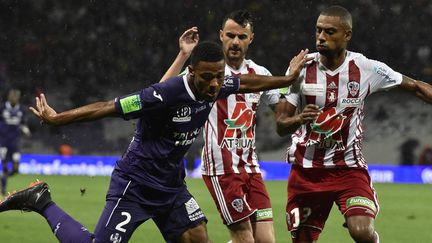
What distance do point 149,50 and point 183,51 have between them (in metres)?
15.9

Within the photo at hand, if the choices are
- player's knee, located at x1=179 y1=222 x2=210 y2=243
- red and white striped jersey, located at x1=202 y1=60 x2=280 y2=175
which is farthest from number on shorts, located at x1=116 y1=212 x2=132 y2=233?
red and white striped jersey, located at x1=202 y1=60 x2=280 y2=175

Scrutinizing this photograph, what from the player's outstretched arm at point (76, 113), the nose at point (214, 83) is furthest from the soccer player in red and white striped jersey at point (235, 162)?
the player's outstretched arm at point (76, 113)

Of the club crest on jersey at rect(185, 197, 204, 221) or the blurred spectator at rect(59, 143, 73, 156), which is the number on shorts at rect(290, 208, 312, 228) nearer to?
the club crest on jersey at rect(185, 197, 204, 221)

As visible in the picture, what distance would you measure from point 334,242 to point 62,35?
49.4 ft

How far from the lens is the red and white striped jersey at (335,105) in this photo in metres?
6.51

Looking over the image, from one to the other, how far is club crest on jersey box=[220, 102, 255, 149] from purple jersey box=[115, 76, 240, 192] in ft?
3.47

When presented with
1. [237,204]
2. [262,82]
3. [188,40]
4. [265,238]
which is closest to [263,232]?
[265,238]

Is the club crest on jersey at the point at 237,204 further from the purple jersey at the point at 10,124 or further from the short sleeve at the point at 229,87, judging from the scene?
the purple jersey at the point at 10,124

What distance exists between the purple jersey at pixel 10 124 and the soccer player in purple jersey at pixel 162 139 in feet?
36.8

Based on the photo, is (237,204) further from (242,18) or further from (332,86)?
(242,18)

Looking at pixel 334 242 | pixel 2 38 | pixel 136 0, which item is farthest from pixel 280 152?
pixel 334 242

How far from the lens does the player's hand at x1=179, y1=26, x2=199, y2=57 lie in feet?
22.3

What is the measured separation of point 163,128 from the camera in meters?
5.73

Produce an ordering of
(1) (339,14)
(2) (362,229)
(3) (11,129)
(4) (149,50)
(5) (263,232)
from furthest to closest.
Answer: (4) (149,50) → (3) (11,129) → (5) (263,232) → (1) (339,14) → (2) (362,229)
